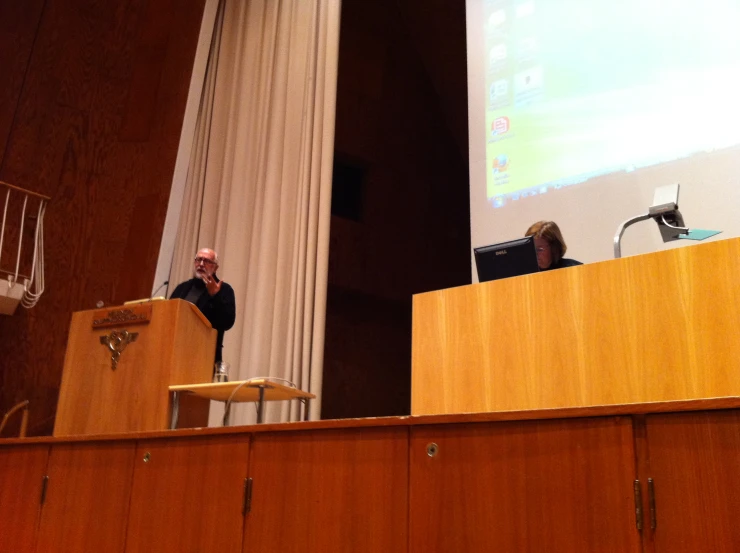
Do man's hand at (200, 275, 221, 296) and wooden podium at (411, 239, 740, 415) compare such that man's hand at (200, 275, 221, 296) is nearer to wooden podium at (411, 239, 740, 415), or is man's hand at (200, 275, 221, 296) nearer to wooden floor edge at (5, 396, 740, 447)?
wooden floor edge at (5, 396, 740, 447)

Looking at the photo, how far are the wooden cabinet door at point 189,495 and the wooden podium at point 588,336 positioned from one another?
1.89 feet

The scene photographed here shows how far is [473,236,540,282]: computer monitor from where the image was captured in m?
2.12

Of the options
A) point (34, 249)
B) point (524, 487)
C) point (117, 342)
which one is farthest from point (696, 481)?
point (34, 249)

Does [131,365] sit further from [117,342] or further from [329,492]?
[329,492]

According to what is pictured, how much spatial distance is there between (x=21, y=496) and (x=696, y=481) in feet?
7.47

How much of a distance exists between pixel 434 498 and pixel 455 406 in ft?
1.03

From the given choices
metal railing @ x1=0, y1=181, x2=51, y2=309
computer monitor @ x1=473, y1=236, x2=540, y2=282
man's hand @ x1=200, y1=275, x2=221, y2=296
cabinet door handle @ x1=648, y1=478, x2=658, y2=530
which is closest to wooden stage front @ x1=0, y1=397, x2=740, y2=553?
cabinet door handle @ x1=648, y1=478, x2=658, y2=530

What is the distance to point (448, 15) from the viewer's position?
667 centimetres

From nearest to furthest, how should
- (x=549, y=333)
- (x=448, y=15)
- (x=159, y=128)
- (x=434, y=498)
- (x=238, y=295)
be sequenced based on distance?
(x=434, y=498), (x=549, y=333), (x=238, y=295), (x=159, y=128), (x=448, y=15)

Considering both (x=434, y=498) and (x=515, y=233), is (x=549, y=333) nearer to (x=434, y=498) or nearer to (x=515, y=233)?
(x=434, y=498)

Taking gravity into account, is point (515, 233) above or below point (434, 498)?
above

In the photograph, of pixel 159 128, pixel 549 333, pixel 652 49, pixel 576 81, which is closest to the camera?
pixel 549 333

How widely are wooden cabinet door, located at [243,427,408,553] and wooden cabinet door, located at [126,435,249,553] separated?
0.07 meters

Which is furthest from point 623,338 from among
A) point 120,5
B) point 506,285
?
point 120,5
